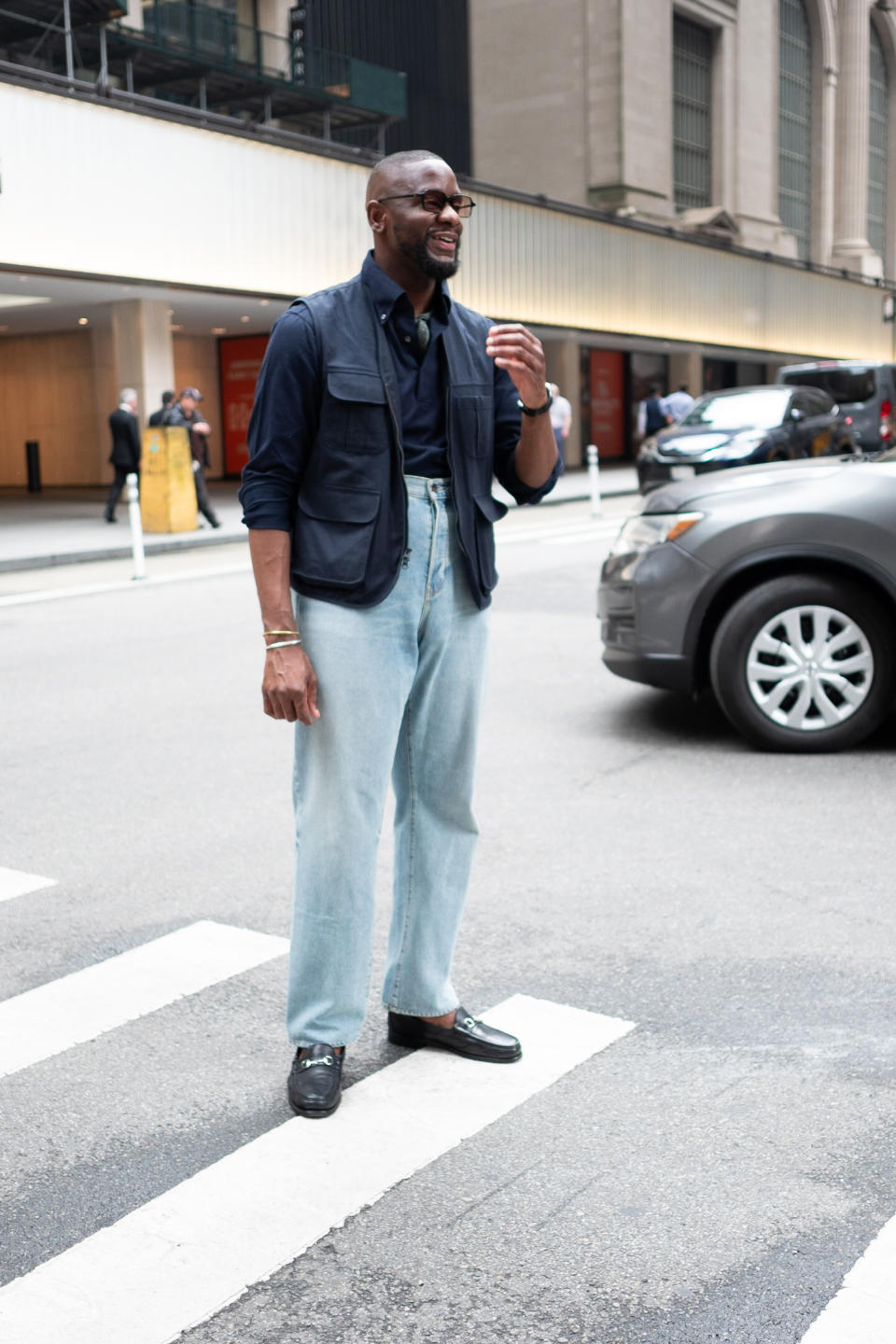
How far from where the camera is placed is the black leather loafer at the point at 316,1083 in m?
3.21

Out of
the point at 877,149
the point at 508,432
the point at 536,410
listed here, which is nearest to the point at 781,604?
the point at 508,432

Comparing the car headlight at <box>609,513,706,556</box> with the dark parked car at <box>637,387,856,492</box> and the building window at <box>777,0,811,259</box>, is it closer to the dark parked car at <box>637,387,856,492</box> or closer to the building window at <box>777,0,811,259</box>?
the dark parked car at <box>637,387,856,492</box>

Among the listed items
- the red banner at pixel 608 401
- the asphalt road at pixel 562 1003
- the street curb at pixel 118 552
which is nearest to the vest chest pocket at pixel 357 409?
the asphalt road at pixel 562 1003

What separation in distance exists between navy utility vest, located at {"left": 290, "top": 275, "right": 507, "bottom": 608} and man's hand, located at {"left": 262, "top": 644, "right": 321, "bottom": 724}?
15 centimetres

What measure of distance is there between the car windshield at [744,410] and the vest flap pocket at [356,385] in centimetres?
1668

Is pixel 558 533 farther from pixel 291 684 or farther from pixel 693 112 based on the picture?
pixel 693 112

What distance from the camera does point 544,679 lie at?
8.53m

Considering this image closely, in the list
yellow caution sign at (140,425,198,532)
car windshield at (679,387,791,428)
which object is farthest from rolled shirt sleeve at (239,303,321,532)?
car windshield at (679,387,791,428)

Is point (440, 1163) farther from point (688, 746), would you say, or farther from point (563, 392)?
point (563, 392)

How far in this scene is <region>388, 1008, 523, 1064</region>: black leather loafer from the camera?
11.4 ft

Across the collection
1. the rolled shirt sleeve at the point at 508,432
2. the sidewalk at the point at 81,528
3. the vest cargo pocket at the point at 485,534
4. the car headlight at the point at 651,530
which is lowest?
the sidewalk at the point at 81,528

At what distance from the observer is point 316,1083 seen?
10.6 feet

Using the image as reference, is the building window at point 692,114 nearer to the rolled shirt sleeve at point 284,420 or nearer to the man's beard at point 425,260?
the man's beard at point 425,260

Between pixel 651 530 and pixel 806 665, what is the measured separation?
0.98 metres
